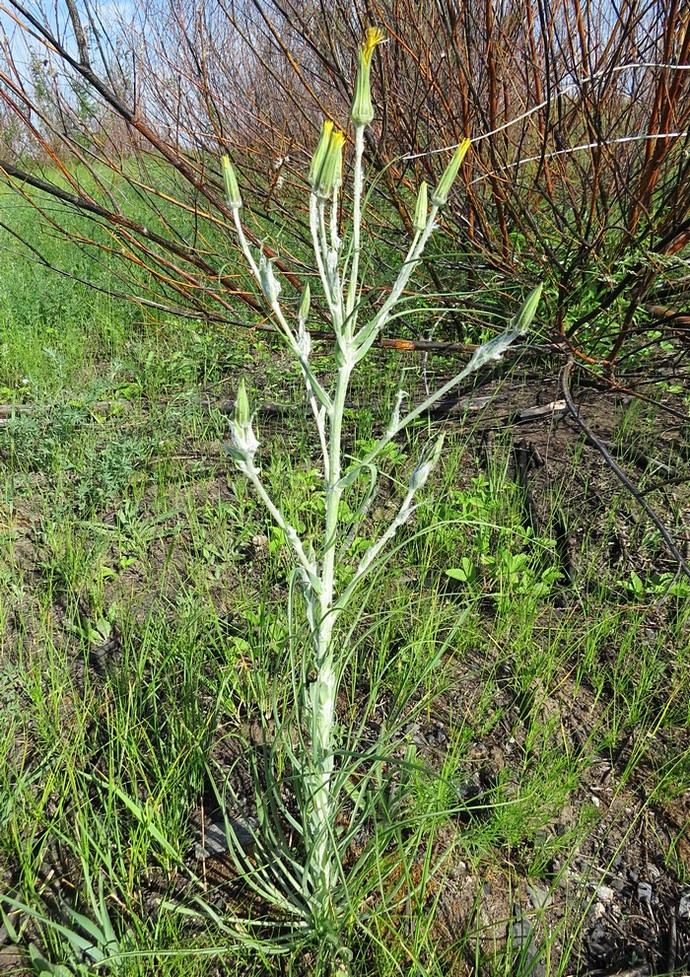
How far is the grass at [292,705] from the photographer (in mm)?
1150

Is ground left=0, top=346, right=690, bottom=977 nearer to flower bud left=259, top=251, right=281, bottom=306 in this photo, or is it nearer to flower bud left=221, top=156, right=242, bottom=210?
flower bud left=259, top=251, right=281, bottom=306

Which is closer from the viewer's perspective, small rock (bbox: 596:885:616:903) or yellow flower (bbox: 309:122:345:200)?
yellow flower (bbox: 309:122:345:200)

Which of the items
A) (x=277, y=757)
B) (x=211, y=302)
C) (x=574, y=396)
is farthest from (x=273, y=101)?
(x=277, y=757)

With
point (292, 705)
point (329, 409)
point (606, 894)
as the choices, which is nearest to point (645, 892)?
point (606, 894)

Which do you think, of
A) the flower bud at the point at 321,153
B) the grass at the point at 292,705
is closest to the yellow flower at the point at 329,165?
the flower bud at the point at 321,153

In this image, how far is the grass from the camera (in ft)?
3.77

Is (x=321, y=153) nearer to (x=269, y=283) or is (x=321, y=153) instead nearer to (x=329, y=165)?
(x=329, y=165)

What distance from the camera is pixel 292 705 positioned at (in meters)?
1.66

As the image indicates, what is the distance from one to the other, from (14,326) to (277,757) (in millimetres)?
3566

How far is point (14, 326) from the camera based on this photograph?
393 cm

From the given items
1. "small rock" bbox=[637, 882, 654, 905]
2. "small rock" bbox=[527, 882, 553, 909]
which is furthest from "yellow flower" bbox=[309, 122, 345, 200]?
"small rock" bbox=[637, 882, 654, 905]

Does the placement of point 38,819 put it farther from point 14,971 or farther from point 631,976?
point 631,976

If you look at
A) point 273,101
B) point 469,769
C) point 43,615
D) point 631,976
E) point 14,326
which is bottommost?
point 631,976

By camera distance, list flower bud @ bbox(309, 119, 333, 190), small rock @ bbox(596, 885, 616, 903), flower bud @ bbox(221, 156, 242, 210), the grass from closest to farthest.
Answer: flower bud @ bbox(309, 119, 333, 190) → flower bud @ bbox(221, 156, 242, 210) → the grass → small rock @ bbox(596, 885, 616, 903)
